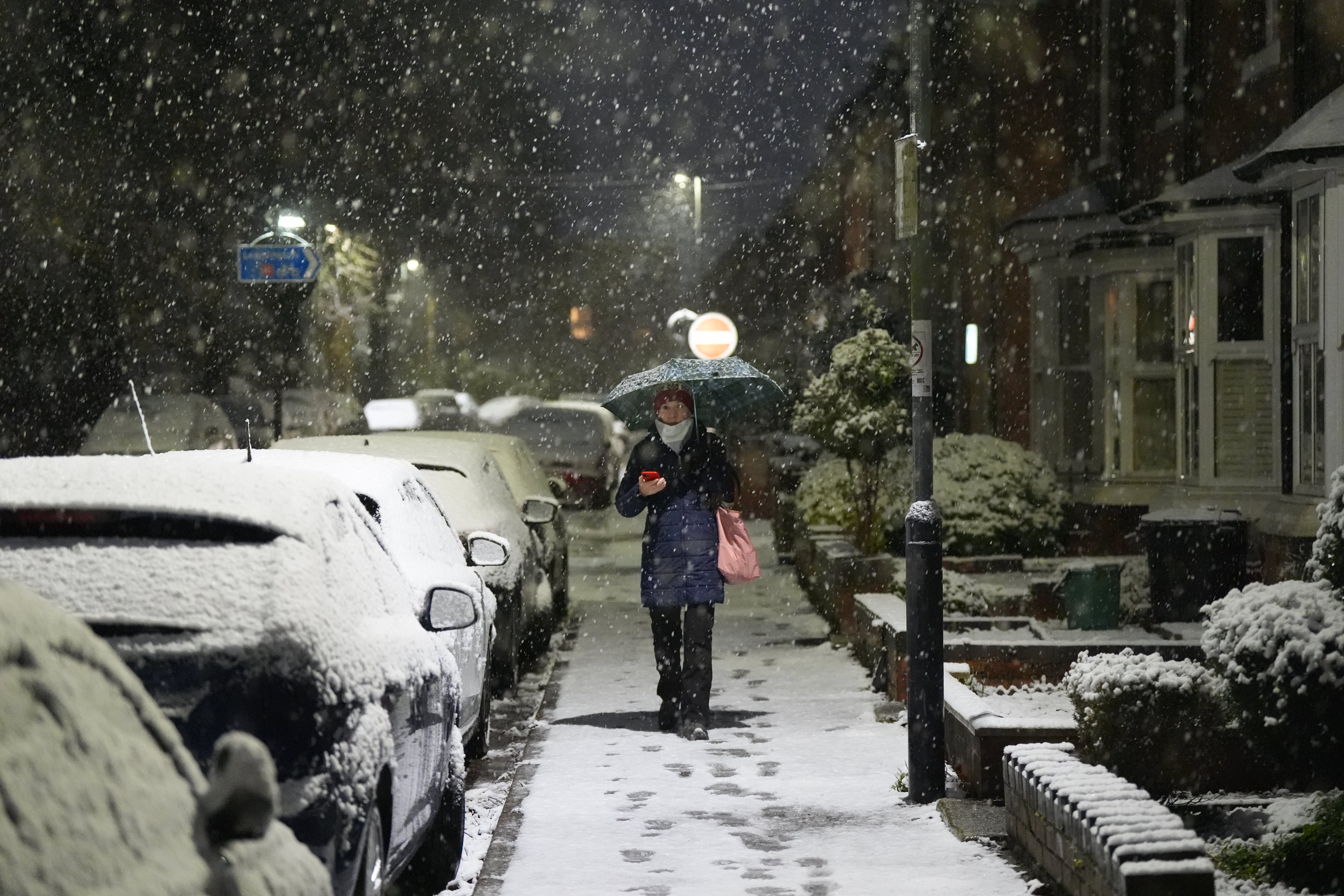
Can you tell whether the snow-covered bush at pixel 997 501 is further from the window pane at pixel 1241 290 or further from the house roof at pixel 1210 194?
the house roof at pixel 1210 194

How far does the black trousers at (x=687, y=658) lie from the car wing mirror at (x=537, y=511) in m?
1.76

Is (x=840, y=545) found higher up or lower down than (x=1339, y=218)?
lower down

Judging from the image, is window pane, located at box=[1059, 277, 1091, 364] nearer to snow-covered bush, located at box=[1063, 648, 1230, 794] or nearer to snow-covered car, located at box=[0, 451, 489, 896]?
snow-covered bush, located at box=[1063, 648, 1230, 794]

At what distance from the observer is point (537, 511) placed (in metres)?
11.2

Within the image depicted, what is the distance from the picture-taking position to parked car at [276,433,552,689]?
10.3 meters

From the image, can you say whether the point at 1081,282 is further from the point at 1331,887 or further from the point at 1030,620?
the point at 1331,887

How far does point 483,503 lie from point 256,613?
21.2ft

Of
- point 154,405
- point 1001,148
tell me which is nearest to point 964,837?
point 154,405

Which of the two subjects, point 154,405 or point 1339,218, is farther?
point 154,405

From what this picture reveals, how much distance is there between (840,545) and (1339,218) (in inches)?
202

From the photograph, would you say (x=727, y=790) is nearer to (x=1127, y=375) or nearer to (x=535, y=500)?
(x=535, y=500)

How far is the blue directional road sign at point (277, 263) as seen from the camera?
20.0 metres

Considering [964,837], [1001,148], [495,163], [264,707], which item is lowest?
[964,837]

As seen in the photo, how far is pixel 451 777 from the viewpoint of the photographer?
639cm
